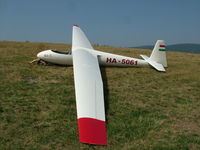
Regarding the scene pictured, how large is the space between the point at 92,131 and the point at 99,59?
29.9 feet

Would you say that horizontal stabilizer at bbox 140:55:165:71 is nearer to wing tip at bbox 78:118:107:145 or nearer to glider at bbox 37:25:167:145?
glider at bbox 37:25:167:145

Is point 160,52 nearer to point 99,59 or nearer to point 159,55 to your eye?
point 159,55

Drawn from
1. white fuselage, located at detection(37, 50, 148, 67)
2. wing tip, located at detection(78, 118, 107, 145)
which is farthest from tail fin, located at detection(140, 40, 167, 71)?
wing tip, located at detection(78, 118, 107, 145)

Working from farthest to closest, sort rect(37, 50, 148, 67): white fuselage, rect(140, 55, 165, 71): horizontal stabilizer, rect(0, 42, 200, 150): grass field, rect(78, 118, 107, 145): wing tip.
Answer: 1. rect(140, 55, 165, 71): horizontal stabilizer
2. rect(37, 50, 148, 67): white fuselage
3. rect(0, 42, 200, 150): grass field
4. rect(78, 118, 107, 145): wing tip

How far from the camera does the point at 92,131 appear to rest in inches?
175

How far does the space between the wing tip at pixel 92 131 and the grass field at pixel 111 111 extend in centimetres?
55

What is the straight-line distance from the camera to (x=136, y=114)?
666 centimetres

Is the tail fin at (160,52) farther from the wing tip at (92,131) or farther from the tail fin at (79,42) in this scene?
the wing tip at (92,131)

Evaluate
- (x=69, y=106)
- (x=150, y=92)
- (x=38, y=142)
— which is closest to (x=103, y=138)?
(x=38, y=142)

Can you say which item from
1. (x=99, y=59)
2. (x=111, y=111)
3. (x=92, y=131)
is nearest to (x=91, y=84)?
(x=111, y=111)

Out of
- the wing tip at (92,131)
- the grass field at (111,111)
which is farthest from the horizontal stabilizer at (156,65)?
the wing tip at (92,131)

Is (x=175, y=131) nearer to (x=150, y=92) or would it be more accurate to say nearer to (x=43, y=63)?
(x=150, y=92)

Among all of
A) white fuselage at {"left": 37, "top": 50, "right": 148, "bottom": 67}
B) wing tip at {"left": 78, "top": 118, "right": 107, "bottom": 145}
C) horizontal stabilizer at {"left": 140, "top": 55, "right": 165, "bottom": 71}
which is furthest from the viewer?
horizontal stabilizer at {"left": 140, "top": 55, "right": 165, "bottom": 71}

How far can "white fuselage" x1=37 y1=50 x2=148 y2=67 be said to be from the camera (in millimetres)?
12867
